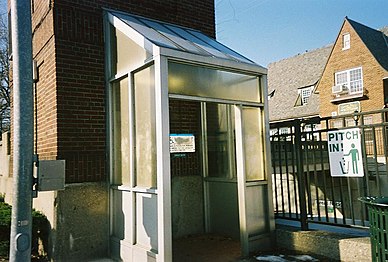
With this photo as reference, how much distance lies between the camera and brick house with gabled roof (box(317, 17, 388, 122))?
79.3 feet

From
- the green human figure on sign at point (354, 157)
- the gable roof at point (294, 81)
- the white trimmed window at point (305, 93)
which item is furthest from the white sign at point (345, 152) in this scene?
the white trimmed window at point (305, 93)

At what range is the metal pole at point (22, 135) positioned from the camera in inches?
128

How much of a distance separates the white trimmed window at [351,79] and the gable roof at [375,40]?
157 cm

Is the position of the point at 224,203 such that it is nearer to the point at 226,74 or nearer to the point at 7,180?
the point at 226,74

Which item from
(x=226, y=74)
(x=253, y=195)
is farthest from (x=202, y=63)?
(x=253, y=195)

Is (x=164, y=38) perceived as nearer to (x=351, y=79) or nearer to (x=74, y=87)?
(x=74, y=87)

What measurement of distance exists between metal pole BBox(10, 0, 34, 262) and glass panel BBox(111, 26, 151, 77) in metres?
Result: 1.75

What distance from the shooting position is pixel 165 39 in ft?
17.1

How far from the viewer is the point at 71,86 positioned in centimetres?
570

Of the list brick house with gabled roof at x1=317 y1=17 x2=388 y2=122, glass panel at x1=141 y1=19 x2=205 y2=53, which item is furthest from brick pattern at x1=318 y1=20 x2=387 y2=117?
glass panel at x1=141 y1=19 x2=205 y2=53

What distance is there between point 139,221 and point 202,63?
248 centimetres

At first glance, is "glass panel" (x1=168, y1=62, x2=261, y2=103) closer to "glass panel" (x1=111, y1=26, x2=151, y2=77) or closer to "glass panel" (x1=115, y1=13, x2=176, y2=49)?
"glass panel" (x1=115, y1=13, x2=176, y2=49)

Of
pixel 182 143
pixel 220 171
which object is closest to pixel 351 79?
pixel 220 171

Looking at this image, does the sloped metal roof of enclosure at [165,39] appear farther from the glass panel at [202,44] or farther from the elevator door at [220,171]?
the elevator door at [220,171]
